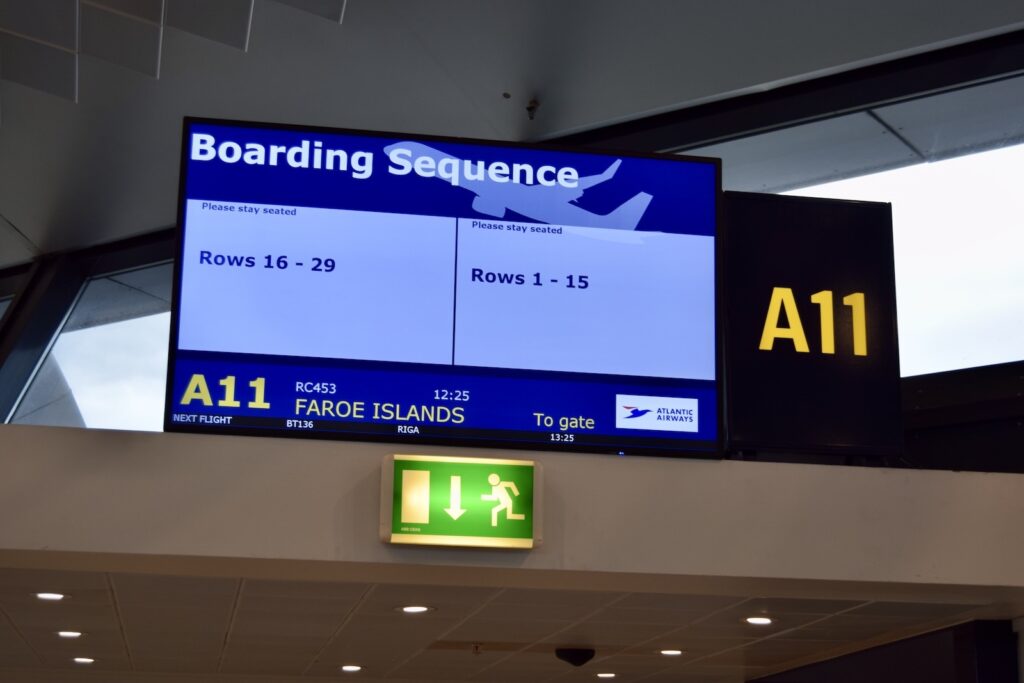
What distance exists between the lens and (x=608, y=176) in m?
4.66

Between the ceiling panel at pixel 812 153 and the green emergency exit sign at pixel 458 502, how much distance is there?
2.98 m

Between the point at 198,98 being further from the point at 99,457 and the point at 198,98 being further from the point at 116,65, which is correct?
the point at 99,457

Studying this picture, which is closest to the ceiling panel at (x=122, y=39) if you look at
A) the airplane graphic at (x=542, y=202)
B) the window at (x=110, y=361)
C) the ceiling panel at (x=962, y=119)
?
the airplane graphic at (x=542, y=202)

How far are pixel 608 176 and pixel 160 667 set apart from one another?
419 centimetres

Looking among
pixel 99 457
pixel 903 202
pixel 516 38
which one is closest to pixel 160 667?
pixel 99 457

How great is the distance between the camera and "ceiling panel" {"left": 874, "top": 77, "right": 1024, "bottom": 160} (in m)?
6.09

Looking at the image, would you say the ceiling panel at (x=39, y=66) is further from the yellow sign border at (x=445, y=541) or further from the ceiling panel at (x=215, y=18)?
the yellow sign border at (x=445, y=541)

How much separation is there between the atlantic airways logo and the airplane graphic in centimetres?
66

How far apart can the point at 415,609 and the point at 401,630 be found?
58 centimetres

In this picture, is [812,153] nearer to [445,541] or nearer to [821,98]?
[821,98]

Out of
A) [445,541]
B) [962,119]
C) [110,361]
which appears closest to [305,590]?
[445,541]

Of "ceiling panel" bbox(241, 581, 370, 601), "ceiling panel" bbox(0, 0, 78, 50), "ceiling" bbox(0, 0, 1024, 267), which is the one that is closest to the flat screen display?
"ceiling panel" bbox(241, 581, 370, 601)

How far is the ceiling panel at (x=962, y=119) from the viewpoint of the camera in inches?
240

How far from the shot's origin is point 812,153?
6.56 meters
